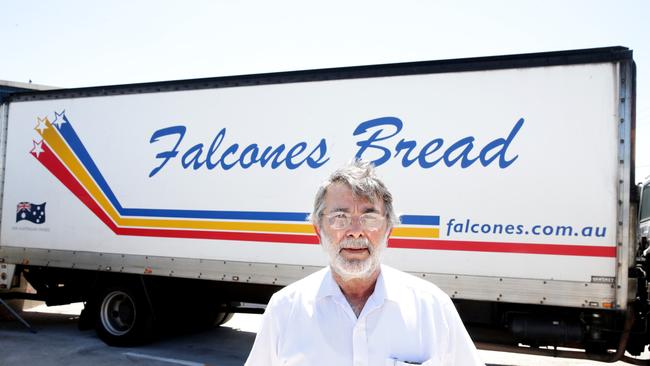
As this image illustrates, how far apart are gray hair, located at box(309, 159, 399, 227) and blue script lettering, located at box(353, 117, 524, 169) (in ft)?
12.1

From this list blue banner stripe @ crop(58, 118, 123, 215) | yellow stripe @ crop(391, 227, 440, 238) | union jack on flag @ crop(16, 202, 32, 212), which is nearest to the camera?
yellow stripe @ crop(391, 227, 440, 238)

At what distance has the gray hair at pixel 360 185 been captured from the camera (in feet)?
7.04

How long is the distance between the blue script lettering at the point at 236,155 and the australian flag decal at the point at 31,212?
6.48ft

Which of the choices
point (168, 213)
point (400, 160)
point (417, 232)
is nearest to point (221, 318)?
point (168, 213)

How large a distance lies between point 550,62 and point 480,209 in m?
1.70

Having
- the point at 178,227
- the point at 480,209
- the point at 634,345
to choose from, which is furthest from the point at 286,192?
the point at 634,345

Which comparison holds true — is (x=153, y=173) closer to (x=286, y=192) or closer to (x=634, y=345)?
(x=286, y=192)

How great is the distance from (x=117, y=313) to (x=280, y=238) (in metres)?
3.15

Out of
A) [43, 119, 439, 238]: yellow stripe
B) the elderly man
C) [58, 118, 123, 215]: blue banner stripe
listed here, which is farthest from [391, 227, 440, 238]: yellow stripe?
[58, 118, 123, 215]: blue banner stripe

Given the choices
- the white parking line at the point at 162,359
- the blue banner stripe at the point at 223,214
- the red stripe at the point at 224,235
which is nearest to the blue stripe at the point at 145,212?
the blue banner stripe at the point at 223,214

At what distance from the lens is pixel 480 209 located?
18.5 ft

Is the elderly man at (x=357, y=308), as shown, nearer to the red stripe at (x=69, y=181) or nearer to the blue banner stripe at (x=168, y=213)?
the blue banner stripe at (x=168, y=213)

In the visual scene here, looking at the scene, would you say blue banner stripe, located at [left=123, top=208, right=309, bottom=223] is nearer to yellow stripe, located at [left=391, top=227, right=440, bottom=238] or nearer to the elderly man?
yellow stripe, located at [left=391, top=227, right=440, bottom=238]

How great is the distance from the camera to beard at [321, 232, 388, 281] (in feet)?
6.91
